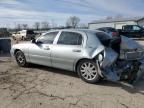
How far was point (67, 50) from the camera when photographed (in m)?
5.91

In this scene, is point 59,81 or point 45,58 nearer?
point 59,81

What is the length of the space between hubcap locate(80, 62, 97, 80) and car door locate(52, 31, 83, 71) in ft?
1.16

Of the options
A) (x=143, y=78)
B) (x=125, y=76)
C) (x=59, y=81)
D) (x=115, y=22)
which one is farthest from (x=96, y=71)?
(x=115, y=22)

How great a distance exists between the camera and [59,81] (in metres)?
5.78

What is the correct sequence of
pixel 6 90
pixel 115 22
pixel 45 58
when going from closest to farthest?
pixel 6 90
pixel 45 58
pixel 115 22

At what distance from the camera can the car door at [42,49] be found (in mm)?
6500

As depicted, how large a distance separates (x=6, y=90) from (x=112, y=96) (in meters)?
2.74

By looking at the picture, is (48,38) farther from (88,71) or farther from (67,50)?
(88,71)

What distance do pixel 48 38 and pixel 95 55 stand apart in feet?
6.90

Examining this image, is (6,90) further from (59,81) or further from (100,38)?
(100,38)

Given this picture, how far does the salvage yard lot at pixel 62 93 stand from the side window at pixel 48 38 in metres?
1.16

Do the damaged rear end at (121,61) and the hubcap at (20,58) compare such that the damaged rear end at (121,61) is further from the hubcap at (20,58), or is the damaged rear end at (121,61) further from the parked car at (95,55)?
the hubcap at (20,58)

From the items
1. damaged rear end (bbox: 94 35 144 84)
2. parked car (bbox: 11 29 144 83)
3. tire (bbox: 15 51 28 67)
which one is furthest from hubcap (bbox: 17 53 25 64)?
damaged rear end (bbox: 94 35 144 84)

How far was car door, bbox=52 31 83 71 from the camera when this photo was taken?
5730 millimetres
